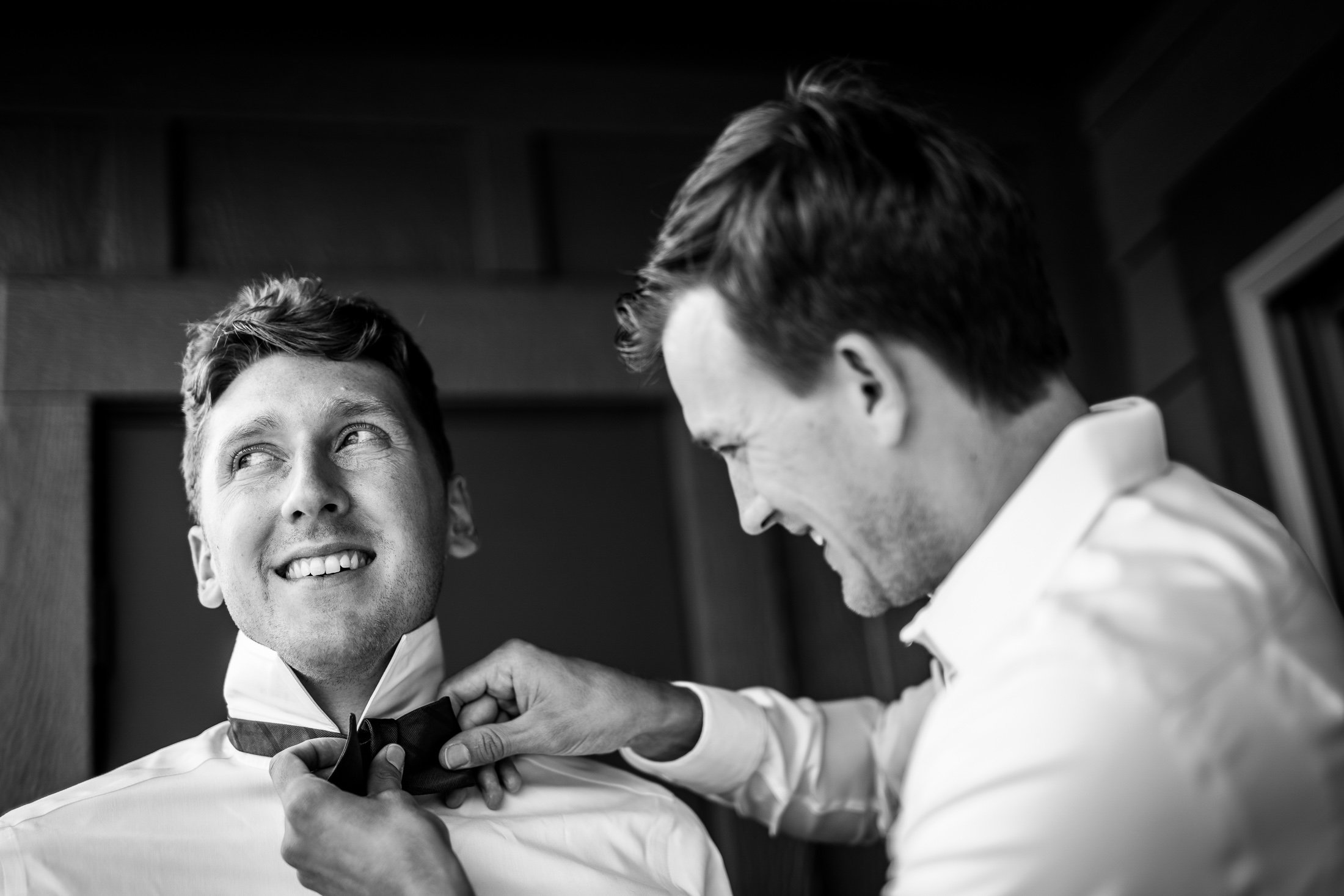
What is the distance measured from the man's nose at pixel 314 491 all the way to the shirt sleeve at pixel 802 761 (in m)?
0.60

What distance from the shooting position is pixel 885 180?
1.51 metres

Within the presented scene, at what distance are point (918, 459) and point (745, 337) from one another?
0.24 m

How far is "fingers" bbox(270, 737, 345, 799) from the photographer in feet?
5.33

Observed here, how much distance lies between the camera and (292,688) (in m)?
1.82

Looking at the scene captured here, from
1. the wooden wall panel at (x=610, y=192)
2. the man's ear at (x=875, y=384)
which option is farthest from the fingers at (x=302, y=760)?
the wooden wall panel at (x=610, y=192)

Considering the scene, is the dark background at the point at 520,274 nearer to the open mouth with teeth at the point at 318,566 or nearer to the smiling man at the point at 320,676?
the smiling man at the point at 320,676

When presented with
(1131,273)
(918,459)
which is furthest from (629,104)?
(918,459)

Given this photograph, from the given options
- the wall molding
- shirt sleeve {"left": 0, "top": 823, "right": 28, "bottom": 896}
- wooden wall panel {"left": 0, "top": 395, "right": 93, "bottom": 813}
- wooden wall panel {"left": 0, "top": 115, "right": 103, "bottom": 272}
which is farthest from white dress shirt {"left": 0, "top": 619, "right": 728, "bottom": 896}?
the wall molding

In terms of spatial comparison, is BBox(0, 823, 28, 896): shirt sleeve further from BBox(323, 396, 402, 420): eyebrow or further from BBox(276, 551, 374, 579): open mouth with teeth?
BBox(323, 396, 402, 420): eyebrow

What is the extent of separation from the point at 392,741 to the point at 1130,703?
3.15 ft

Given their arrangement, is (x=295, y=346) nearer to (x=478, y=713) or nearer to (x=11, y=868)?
(x=478, y=713)

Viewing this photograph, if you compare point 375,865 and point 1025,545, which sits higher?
point 1025,545

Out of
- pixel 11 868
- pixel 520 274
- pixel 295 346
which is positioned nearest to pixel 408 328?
pixel 520 274

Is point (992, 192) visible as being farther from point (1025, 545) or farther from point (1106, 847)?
point (1106, 847)
